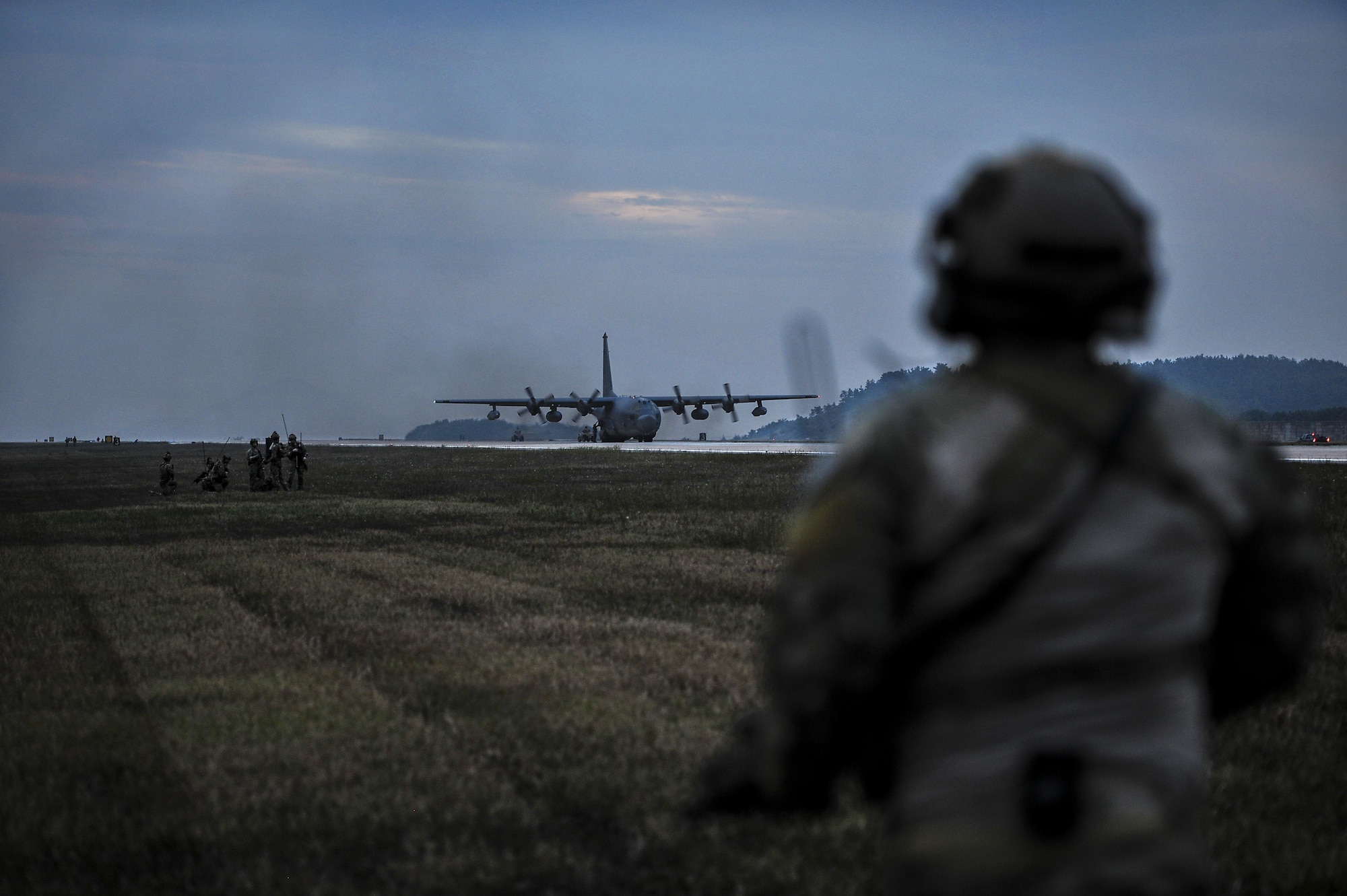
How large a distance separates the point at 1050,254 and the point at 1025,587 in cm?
59

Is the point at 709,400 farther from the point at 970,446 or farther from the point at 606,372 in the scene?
the point at 970,446

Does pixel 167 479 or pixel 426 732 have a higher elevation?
pixel 167 479

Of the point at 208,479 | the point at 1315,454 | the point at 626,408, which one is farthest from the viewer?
the point at 626,408

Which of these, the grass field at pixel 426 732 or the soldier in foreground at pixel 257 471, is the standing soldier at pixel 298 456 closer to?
the soldier in foreground at pixel 257 471

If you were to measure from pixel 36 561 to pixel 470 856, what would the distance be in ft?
50.4

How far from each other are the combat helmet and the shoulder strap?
0.17 metres

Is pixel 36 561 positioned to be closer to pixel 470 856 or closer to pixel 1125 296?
pixel 470 856

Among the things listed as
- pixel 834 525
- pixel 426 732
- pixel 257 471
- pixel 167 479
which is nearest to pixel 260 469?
pixel 257 471

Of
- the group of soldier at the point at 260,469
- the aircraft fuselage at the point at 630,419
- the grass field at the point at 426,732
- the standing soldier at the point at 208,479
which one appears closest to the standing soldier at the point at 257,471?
the group of soldier at the point at 260,469

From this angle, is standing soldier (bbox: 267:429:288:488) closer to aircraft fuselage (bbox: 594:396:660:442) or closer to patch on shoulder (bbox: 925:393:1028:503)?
patch on shoulder (bbox: 925:393:1028:503)

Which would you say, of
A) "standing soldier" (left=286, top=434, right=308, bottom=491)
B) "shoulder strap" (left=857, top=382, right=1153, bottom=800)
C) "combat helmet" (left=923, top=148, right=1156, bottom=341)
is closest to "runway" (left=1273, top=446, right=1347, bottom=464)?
"standing soldier" (left=286, top=434, right=308, bottom=491)

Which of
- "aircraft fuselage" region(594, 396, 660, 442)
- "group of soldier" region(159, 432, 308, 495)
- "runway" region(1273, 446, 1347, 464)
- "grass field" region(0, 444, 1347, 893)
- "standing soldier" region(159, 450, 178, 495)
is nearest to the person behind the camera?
"grass field" region(0, 444, 1347, 893)

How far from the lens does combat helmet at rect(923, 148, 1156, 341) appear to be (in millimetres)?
2281

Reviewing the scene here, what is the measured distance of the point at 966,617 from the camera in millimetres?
2254
